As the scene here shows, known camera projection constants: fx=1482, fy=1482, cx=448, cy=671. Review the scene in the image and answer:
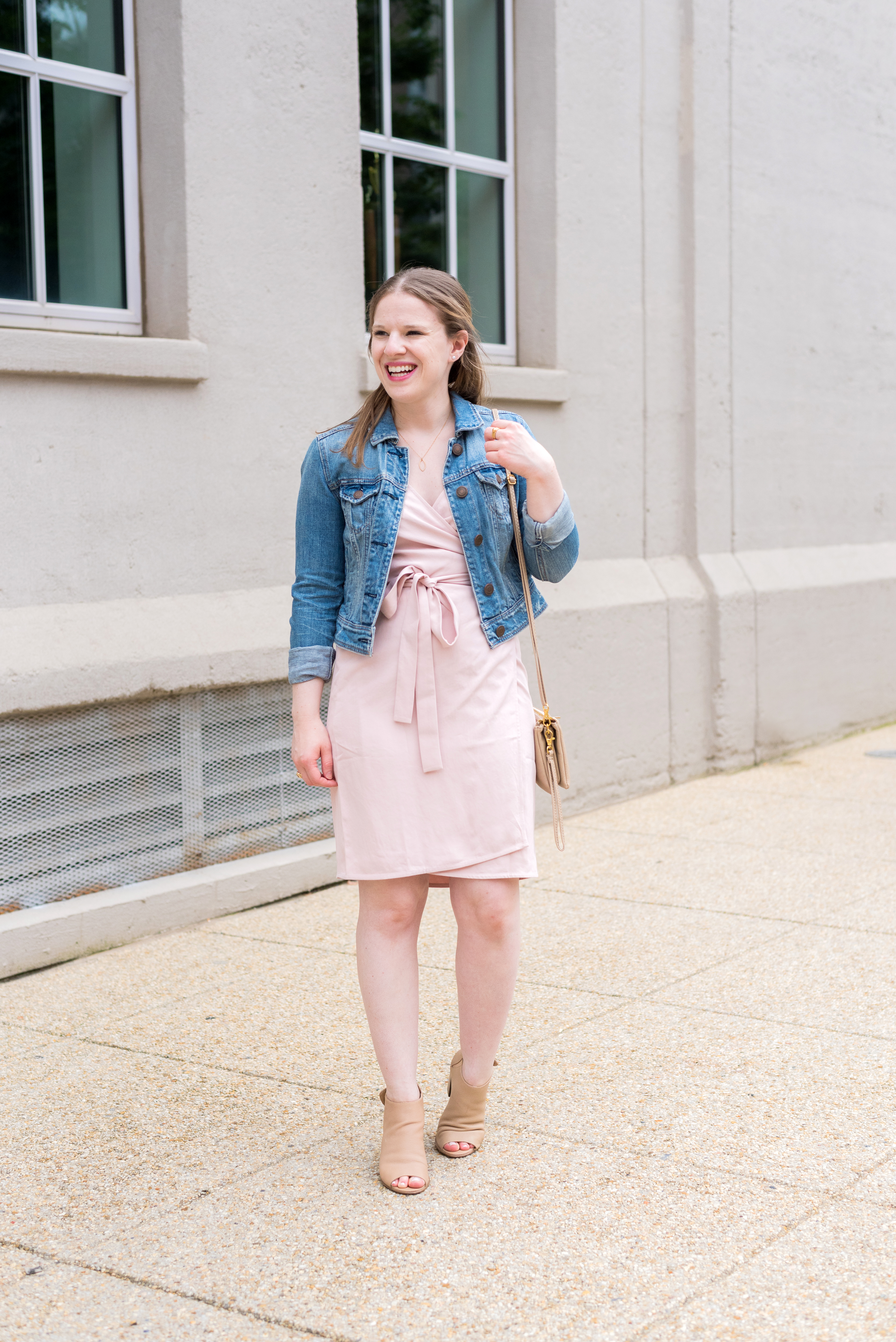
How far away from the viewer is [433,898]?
222 inches

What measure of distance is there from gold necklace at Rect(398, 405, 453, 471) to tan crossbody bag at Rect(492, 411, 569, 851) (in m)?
0.12

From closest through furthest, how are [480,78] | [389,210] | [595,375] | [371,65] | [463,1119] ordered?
[463,1119], [371,65], [389,210], [480,78], [595,375]

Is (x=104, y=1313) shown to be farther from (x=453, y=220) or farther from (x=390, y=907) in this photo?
(x=453, y=220)

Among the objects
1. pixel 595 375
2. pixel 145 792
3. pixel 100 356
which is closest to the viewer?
pixel 100 356

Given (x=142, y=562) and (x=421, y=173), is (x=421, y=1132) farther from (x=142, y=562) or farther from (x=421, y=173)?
(x=421, y=173)

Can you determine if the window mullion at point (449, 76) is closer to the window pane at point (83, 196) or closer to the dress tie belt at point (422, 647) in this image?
the window pane at point (83, 196)

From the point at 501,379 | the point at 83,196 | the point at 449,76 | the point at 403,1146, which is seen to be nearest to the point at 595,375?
the point at 501,379

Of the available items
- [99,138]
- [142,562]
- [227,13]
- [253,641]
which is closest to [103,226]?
[99,138]

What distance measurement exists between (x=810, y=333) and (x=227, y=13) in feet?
14.7

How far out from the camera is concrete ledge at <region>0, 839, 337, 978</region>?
4.74 metres

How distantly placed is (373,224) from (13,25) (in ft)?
5.92

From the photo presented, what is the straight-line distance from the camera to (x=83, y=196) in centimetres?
531

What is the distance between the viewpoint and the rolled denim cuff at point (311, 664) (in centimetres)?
316

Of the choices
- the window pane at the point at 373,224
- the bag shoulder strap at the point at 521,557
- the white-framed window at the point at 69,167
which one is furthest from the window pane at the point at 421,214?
the bag shoulder strap at the point at 521,557
